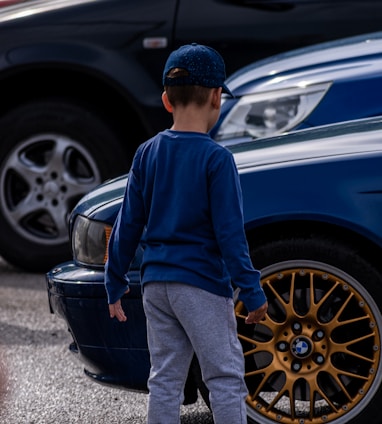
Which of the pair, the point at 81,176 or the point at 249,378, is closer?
the point at 249,378

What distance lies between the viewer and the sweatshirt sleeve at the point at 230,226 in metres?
3.74

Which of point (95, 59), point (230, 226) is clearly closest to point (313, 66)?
point (95, 59)

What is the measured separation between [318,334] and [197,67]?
115 cm

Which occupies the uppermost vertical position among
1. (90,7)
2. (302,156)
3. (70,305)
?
(90,7)

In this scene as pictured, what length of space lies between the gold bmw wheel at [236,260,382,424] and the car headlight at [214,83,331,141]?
6.67 feet

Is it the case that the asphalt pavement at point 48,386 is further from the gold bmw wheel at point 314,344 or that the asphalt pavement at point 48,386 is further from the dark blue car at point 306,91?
the dark blue car at point 306,91

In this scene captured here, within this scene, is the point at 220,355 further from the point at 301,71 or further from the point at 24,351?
the point at 301,71

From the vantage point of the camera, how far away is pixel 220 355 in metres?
3.87

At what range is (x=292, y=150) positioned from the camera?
4652mm

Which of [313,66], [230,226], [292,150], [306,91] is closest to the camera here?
[230,226]

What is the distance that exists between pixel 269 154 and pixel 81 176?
3.74 metres

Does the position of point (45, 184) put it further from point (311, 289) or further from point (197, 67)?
point (197, 67)

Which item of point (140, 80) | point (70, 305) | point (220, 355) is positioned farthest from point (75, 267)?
point (140, 80)

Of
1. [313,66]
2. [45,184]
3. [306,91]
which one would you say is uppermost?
[313,66]
